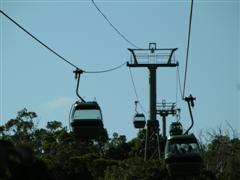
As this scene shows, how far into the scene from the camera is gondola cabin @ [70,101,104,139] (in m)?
19.3

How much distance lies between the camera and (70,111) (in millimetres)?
19703

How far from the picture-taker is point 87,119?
19328 millimetres

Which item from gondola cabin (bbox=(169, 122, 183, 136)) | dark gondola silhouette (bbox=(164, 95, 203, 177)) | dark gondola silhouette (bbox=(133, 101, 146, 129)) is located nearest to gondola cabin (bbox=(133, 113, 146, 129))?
dark gondola silhouette (bbox=(133, 101, 146, 129))

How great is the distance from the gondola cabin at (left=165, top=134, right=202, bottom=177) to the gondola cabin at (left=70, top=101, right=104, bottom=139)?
2573 mm

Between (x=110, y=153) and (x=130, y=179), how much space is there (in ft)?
144

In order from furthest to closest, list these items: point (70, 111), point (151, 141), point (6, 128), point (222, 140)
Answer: point (6, 128), point (222, 140), point (151, 141), point (70, 111)

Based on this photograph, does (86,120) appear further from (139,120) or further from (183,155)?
(139,120)

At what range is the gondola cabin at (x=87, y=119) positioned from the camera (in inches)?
759

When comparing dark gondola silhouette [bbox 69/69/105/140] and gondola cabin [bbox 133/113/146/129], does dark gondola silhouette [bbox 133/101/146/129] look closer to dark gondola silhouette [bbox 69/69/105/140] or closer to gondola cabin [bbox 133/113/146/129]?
gondola cabin [bbox 133/113/146/129]

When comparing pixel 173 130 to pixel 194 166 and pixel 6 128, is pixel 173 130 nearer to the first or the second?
pixel 194 166

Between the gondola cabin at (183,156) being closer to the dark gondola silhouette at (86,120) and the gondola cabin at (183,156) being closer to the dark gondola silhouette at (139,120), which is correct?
the dark gondola silhouette at (86,120)

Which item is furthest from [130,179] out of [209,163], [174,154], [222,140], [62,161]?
[62,161]

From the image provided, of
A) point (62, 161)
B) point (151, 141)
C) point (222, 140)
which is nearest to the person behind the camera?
point (151, 141)

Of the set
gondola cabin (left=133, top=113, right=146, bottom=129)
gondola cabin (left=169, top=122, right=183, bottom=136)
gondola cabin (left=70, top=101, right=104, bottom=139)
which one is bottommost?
gondola cabin (left=70, top=101, right=104, bottom=139)
